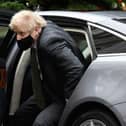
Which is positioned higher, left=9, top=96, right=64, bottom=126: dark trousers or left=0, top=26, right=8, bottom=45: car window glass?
left=0, top=26, right=8, bottom=45: car window glass

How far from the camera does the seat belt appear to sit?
537 centimetres

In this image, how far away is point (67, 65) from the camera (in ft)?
17.2

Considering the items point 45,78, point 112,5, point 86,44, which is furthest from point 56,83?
point 112,5

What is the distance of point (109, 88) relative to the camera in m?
4.98

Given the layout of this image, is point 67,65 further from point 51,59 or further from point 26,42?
point 26,42

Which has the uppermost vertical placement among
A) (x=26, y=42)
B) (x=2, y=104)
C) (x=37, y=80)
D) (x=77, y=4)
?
(x=26, y=42)

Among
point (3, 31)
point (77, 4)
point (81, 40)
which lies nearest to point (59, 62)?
point (81, 40)

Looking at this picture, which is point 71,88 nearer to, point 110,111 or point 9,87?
point 110,111

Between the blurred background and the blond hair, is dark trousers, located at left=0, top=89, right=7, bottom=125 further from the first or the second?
the blurred background

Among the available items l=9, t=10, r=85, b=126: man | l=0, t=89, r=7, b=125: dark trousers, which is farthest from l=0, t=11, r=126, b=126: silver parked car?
l=0, t=89, r=7, b=125: dark trousers

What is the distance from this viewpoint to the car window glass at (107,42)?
5168mm

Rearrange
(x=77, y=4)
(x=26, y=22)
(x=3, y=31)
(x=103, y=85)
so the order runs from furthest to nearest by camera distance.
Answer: (x=77, y=4) → (x=3, y=31) → (x=26, y=22) → (x=103, y=85)

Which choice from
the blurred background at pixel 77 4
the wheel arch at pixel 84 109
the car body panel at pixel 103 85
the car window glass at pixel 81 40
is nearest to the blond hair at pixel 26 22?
the car window glass at pixel 81 40

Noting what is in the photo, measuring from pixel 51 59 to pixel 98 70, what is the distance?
1.44ft
